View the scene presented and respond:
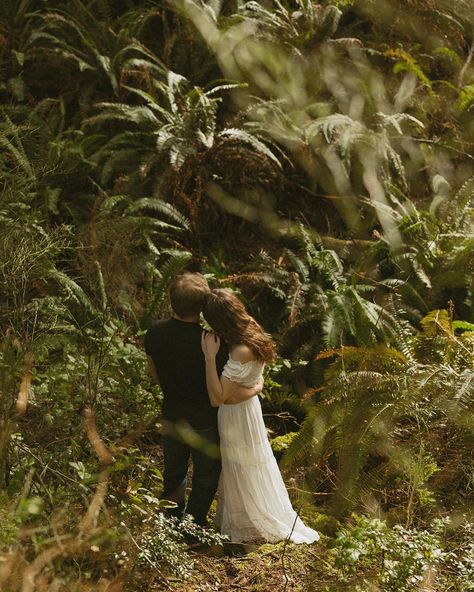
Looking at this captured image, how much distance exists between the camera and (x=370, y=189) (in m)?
7.96

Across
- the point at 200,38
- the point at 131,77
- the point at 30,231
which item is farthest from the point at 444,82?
the point at 30,231

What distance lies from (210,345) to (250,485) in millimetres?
980

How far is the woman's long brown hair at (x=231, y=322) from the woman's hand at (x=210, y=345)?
0.05 meters

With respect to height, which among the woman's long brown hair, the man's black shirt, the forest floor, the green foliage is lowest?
the forest floor

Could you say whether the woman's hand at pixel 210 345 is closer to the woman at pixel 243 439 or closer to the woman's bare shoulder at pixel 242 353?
the woman at pixel 243 439

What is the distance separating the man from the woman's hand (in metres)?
0.03

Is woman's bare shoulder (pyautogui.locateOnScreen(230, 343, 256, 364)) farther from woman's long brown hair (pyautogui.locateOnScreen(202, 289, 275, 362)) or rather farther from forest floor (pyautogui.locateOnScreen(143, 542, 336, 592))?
forest floor (pyautogui.locateOnScreen(143, 542, 336, 592))

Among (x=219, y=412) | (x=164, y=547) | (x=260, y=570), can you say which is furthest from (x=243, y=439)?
(x=164, y=547)

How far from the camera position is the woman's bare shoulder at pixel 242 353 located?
4.32 metres

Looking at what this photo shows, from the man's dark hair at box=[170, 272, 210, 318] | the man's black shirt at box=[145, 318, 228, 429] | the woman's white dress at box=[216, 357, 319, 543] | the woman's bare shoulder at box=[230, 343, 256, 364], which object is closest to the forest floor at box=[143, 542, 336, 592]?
the woman's white dress at box=[216, 357, 319, 543]

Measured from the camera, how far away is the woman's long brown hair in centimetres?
427

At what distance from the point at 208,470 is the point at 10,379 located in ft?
4.39

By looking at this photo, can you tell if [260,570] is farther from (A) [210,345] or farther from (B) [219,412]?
(A) [210,345]

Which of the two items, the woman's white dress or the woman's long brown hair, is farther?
the woman's white dress
